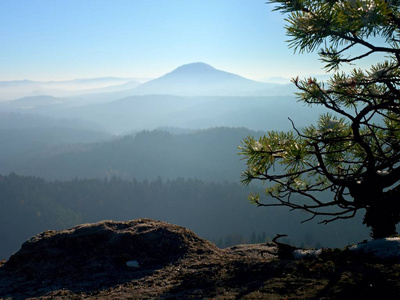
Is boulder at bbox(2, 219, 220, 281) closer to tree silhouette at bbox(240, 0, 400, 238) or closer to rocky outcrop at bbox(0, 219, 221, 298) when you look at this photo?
rocky outcrop at bbox(0, 219, 221, 298)

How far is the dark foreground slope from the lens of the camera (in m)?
4.62

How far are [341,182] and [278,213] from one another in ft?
603

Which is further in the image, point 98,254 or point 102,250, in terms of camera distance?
point 102,250

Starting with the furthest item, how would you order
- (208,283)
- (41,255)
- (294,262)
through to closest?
(41,255), (294,262), (208,283)

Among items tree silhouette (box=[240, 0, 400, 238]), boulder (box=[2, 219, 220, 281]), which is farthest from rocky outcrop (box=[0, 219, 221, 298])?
tree silhouette (box=[240, 0, 400, 238])

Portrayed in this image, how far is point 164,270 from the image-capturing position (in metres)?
6.45

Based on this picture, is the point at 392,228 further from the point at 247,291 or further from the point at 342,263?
the point at 247,291

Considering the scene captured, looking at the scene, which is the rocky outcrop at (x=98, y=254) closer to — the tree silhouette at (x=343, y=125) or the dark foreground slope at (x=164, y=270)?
the dark foreground slope at (x=164, y=270)

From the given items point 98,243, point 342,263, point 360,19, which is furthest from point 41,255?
point 360,19

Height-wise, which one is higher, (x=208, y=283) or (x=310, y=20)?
(x=310, y=20)

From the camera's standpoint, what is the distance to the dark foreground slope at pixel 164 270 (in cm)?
462

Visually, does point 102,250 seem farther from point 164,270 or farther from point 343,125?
point 343,125

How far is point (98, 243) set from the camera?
7707mm

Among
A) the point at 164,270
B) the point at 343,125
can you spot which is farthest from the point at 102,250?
the point at 343,125
